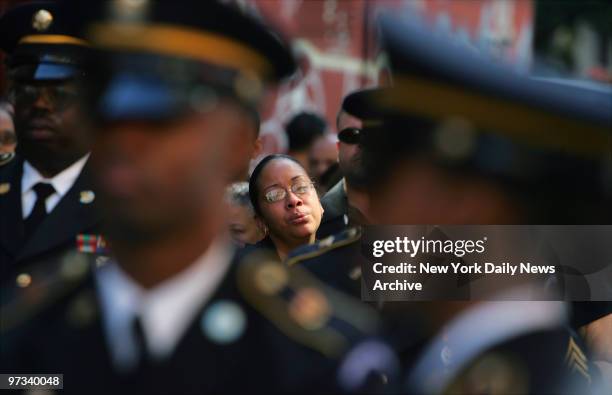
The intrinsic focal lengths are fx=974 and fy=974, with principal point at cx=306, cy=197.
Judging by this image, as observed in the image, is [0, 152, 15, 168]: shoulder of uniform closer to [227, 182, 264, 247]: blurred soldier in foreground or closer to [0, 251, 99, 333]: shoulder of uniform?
[227, 182, 264, 247]: blurred soldier in foreground

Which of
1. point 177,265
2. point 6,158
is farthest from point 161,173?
point 6,158

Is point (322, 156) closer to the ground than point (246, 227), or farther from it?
closer to the ground

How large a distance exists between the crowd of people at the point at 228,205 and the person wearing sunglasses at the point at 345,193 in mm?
827

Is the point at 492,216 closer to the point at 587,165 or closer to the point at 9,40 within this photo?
the point at 587,165

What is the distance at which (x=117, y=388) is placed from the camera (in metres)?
1.74

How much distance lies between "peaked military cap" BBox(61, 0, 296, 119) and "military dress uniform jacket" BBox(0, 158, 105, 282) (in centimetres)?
85

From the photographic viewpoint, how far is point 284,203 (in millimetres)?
2926

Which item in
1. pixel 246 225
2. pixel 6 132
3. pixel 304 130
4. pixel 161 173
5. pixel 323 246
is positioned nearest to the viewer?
pixel 161 173

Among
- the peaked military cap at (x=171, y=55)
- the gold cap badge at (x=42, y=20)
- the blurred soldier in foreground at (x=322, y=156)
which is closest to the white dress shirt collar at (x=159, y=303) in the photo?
the peaked military cap at (x=171, y=55)

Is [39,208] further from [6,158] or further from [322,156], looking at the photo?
[322,156]

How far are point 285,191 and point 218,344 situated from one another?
1237 mm

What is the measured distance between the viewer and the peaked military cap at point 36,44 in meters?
2.98

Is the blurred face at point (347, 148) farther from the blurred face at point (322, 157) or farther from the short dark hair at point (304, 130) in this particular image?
the short dark hair at point (304, 130)

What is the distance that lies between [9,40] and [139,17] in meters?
1.73
